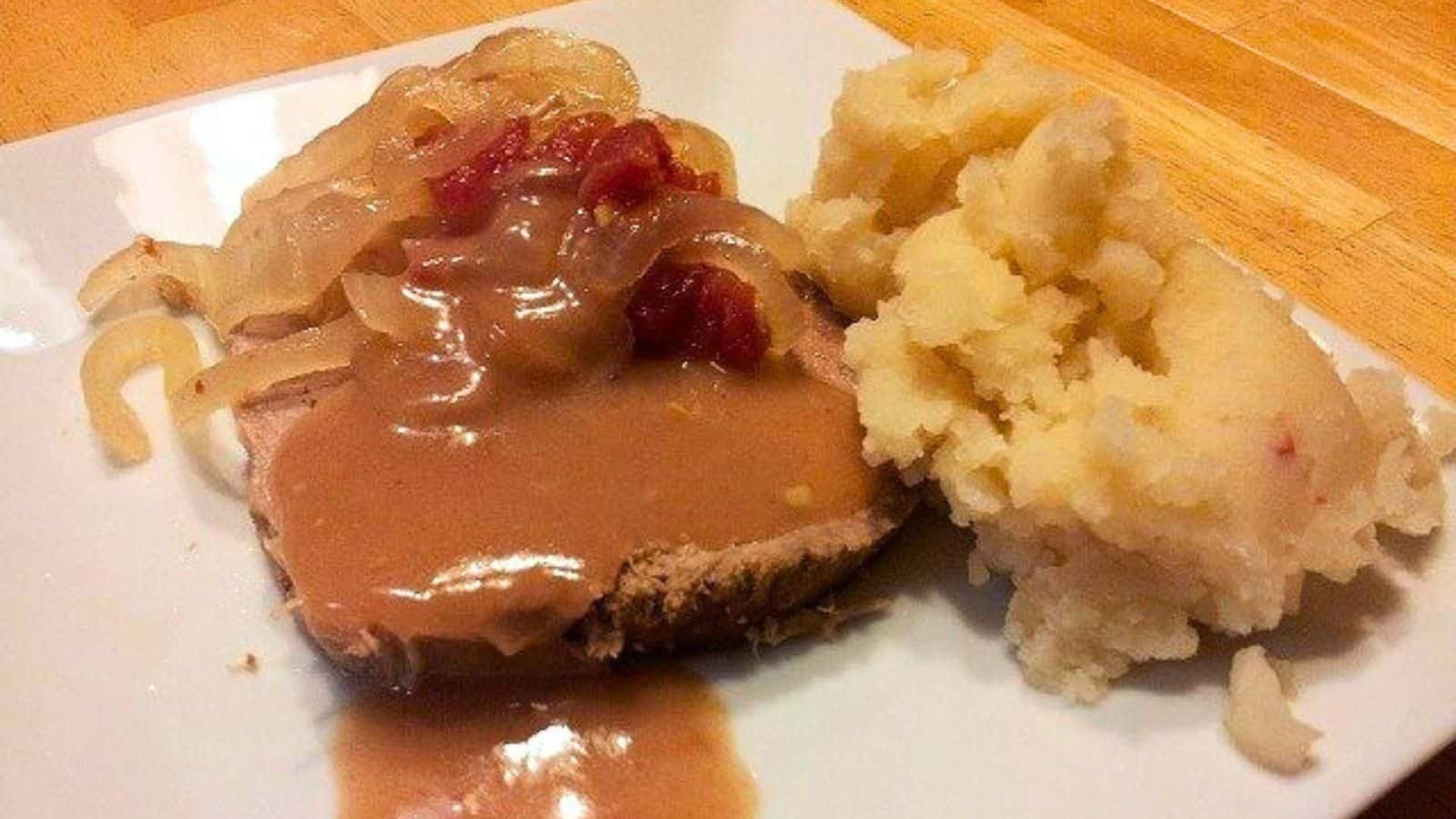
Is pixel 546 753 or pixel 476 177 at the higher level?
pixel 476 177

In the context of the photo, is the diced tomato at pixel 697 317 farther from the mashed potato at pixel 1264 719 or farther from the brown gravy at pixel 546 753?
the mashed potato at pixel 1264 719

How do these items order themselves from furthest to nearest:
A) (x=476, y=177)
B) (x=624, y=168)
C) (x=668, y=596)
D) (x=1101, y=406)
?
(x=476, y=177), (x=624, y=168), (x=668, y=596), (x=1101, y=406)

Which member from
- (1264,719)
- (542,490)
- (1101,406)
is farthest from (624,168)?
(1264,719)

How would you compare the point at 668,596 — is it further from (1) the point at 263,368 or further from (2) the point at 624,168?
(1) the point at 263,368

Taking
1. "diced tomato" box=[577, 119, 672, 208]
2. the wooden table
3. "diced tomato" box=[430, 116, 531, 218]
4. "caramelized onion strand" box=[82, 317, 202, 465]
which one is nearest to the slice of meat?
"caramelized onion strand" box=[82, 317, 202, 465]

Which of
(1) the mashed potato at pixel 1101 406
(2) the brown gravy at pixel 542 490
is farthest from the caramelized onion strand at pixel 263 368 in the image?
(1) the mashed potato at pixel 1101 406
